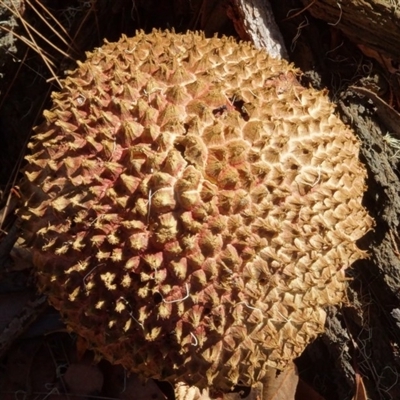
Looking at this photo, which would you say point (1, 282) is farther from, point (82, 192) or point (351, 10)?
point (351, 10)

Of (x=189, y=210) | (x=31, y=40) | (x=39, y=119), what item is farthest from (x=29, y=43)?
(x=189, y=210)

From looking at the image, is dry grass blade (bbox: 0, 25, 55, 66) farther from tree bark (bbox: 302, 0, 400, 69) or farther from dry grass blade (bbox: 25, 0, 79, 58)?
tree bark (bbox: 302, 0, 400, 69)

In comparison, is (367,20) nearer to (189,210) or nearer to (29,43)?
(189,210)

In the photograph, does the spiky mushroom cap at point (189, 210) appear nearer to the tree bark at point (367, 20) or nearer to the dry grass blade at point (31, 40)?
the tree bark at point (367, 20)

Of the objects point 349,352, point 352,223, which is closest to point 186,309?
point 352,223

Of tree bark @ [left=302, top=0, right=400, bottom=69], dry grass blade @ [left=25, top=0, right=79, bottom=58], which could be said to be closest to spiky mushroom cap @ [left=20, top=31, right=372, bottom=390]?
tree bark @ [left=302, top=0, right=400, bottom=69]

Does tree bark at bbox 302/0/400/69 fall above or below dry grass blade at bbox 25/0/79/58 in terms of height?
above
